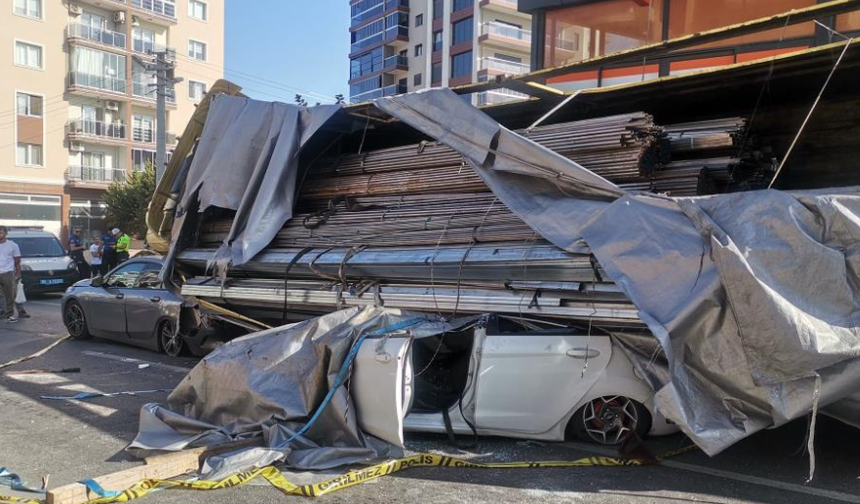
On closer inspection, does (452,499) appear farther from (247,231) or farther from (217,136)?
(217,136)

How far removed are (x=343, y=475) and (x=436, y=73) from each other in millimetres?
60693

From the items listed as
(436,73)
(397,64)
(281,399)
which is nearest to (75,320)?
(281,399)

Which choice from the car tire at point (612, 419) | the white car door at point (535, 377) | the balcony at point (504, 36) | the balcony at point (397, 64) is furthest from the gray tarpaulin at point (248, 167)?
the balcony at point (397, 64)

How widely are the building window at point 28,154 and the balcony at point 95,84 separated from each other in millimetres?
4359

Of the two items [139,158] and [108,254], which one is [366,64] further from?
[108,254]

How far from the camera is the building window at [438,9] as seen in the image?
61.5m

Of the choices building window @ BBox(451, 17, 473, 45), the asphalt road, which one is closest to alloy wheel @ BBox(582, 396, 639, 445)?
the asphalt road

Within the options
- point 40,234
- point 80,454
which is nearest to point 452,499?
point 80,454

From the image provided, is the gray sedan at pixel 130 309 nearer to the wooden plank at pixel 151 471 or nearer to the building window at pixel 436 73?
the wooden plank at pixel 151 471

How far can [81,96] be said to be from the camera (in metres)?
42.3

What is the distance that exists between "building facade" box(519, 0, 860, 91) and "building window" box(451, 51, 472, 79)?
47.5 m

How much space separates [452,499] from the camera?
14.6ft

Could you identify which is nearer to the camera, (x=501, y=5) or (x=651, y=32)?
(x=651, y=32)

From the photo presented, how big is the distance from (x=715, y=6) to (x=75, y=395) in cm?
947
